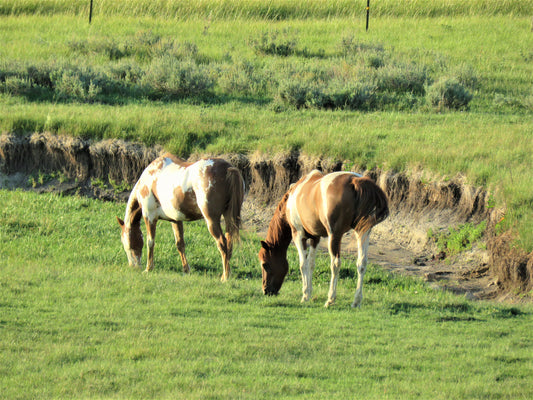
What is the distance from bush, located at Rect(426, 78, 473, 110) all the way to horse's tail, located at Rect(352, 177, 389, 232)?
12.0 metres

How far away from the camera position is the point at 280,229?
464 inches

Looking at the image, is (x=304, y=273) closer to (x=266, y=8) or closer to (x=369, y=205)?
(x=369, y=205)

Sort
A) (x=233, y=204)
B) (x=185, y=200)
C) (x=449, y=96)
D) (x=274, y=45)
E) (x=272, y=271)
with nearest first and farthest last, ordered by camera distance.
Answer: (x=272, y=271) → (x=233, y=204) → (x=185, y=200) → (x=449, y=96) → (x=274, y=45)

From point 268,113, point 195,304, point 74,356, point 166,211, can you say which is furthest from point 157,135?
point 74,356

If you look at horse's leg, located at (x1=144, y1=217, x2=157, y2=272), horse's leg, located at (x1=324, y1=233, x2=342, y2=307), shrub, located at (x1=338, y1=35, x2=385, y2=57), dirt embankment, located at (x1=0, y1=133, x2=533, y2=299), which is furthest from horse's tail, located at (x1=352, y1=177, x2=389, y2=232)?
shrub, located at (x1=338, y1=35, x2=385, y2=57)

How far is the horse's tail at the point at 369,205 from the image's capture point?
33.7 feet

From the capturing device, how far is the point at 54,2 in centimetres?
4028

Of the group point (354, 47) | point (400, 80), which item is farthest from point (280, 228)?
point (354, 47)

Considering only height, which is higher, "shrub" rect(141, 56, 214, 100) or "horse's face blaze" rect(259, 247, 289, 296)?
"shrub" rect(141, 56, 214, 100)

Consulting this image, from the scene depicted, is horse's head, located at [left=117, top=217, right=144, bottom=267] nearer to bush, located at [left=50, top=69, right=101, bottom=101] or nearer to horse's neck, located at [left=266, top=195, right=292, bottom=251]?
horse's neck, located at [left=266, top=195, right=292, bottom=251]

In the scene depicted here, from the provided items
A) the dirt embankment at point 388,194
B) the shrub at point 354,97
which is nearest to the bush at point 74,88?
the dirt embankment at point 388,194

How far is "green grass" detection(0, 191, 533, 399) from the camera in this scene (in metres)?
7.31

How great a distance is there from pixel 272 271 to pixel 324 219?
1474 mm

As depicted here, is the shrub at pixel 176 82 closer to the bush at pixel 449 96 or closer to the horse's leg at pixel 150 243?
the bush at pixel 449 96
